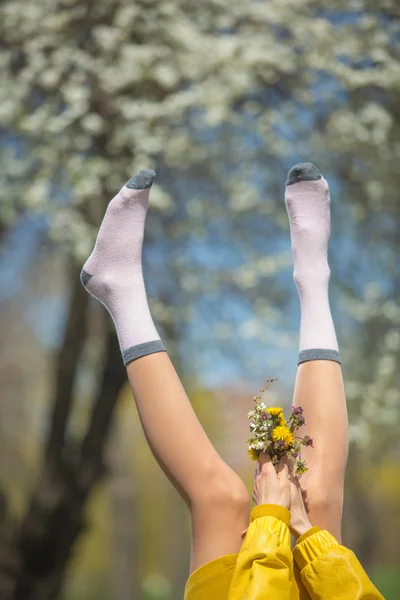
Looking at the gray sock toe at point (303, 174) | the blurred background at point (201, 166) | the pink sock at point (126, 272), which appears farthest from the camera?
the blurred background at point (201, 166)

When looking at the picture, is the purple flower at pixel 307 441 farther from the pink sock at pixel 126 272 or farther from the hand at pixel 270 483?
the pink sock at pixel 126 272

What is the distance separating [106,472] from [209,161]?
6.83 feet

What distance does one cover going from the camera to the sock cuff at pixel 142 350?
1938mm

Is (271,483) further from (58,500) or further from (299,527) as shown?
(58,500)

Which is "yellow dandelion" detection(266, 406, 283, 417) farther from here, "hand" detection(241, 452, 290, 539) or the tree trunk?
the tree trunk

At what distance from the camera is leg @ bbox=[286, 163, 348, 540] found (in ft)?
6.36

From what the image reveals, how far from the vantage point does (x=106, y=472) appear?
15.4ft

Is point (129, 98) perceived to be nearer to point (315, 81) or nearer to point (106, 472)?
point (315, 81)

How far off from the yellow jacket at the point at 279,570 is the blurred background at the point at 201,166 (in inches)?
51.4

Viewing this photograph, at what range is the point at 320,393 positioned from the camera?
1988mm

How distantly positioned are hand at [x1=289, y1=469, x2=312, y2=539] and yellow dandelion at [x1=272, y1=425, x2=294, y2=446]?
0.10 m

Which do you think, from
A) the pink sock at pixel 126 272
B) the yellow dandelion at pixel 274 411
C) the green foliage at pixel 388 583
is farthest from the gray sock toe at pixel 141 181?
the green foliage at pixel 388 583

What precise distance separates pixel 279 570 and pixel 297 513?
224 millimetres

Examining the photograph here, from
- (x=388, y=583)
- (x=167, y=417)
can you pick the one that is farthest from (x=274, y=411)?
(x=388, y=583)
